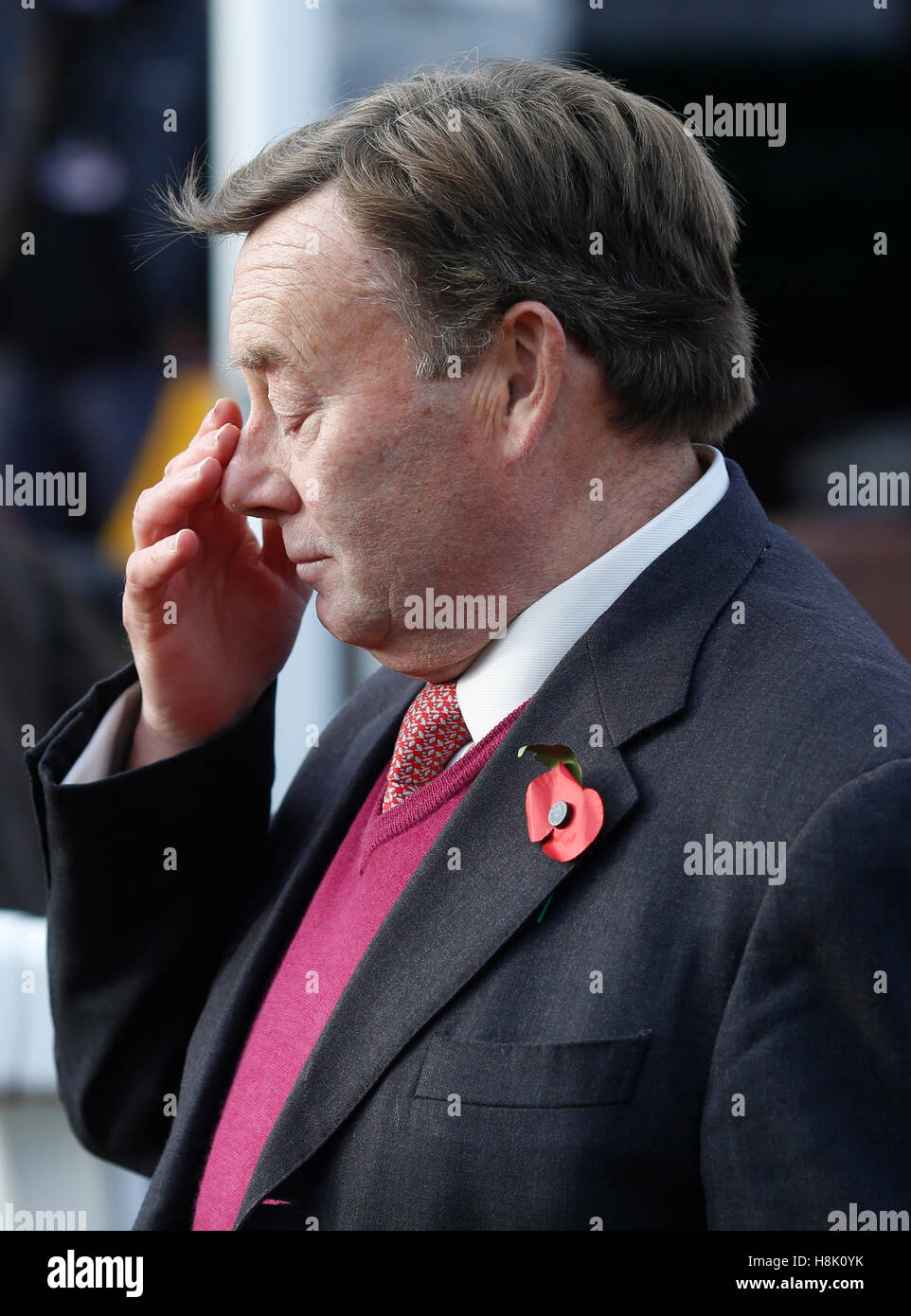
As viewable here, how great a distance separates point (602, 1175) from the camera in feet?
3.90

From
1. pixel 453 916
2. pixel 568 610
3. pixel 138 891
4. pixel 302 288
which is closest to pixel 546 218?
pixel 302 288

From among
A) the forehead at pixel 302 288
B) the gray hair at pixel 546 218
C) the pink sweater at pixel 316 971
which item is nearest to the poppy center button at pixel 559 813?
the pink sweater at pixel 316 971

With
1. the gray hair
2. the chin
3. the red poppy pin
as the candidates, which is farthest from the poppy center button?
the gray hair

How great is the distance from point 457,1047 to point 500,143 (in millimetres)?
888

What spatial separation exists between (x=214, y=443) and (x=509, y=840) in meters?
0.60

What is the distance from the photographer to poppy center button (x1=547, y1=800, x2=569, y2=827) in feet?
4.33

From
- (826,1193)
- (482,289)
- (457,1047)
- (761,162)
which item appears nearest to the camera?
(826,1193)

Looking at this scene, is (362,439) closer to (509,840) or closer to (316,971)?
(509,840)

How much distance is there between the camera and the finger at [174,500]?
5.25ft

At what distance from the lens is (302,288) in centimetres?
142

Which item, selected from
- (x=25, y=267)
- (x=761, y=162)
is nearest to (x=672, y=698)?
(x=761, y=162)

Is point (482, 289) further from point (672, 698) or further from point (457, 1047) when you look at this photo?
point (457, 1047)

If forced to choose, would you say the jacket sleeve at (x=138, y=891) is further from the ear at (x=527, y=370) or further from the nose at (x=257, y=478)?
the ear at (x=527, y=370)

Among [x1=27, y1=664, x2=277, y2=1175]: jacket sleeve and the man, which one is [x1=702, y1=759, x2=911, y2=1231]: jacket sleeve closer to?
the man
